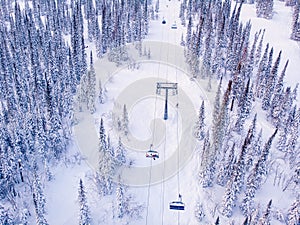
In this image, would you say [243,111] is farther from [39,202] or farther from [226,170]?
[39,202]

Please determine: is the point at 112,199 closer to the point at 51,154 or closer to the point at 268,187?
the point at 51,154

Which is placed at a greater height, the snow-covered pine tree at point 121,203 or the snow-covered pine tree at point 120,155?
the snow-covered pine tree at point 120,155

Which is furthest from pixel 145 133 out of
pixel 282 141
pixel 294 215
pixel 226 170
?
pixel 294 215

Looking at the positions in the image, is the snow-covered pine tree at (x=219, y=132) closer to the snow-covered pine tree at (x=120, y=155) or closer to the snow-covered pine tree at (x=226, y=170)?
the snow-covered pine tree at (x=226, y=170)

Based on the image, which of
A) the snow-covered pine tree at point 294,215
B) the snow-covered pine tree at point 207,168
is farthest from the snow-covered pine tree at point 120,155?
the snow-covered pine tree at point 294,215

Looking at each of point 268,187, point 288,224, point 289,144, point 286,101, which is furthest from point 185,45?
point 288,224

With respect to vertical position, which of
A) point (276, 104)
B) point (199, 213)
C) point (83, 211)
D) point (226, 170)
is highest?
point (276, 104)

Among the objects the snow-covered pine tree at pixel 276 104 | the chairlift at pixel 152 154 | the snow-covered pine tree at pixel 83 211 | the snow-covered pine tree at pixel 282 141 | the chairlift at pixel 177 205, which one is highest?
the snow-covered pine tree at pixel 276 104
